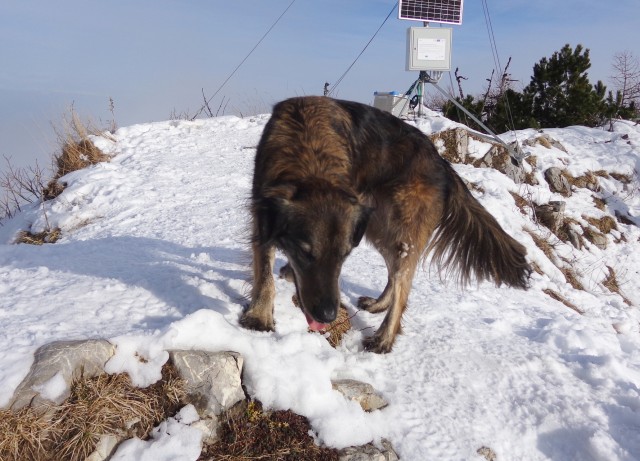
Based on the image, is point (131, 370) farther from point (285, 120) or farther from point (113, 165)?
point (113, 165)

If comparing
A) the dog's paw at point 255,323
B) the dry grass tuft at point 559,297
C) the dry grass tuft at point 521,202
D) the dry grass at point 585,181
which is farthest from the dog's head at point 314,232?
the dry grass at point 585,181

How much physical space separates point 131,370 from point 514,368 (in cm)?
253

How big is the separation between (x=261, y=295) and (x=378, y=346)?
37.0 inches

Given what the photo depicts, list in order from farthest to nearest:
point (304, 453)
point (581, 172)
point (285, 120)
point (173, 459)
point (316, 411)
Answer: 1. point (581, 172)
2. point (285, 120)
3. point (316, 411)
4. point (304, 453)
5. point (173, 459)

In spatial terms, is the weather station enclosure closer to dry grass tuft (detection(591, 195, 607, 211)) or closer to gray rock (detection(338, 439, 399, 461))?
dry grass tuft (detection(591, 195, 607, 211))

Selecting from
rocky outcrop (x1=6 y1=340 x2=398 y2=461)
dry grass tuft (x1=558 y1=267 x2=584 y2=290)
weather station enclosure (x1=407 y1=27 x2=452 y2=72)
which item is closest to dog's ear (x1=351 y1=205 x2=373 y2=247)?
rocky outcrop (x1=6 y1=340 x2=398 y2=461)

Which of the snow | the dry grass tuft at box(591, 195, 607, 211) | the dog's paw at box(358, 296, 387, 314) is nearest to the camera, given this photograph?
the snow

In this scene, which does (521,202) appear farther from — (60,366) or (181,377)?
(60,366)

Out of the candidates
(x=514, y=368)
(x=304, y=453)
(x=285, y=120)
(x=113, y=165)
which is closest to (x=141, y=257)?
(x=285, y=120)

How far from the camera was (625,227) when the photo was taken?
9.71 meters

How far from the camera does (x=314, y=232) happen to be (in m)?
2.87

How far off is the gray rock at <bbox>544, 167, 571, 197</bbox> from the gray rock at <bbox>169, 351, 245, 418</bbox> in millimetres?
8745

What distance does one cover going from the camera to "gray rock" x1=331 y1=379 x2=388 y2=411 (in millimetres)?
2990

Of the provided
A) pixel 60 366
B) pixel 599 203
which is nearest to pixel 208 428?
pixel 60 366
